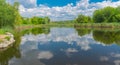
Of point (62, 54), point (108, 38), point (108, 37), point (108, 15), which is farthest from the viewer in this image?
point (108, 15)

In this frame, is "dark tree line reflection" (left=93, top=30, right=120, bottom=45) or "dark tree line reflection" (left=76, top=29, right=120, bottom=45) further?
"dark tree line reflection" (left=76, top=29, right=120, bottom=45)

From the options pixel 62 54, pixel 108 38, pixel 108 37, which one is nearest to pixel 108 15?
pixel 108 37

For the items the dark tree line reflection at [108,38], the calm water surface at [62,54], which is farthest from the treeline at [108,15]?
the calm water surface at [62,54]

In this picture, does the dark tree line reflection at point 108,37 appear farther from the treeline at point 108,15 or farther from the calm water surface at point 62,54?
the treeline at point 108,15

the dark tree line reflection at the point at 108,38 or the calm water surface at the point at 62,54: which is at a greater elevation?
the calm water surface at the point at 62,54

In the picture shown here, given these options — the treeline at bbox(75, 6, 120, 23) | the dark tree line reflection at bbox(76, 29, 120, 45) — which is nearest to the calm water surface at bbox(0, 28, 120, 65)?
the dark tree line reflection at bbox(76, 29, 120, 45)

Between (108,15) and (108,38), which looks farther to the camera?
(108,15)

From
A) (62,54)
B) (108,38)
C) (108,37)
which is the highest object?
(62,54)

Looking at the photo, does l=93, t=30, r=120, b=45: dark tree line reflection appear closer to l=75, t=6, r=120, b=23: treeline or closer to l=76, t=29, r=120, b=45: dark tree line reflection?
l=76, t=29, r=120, b=45: dark tree line reflection

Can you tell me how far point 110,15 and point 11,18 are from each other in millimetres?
84459

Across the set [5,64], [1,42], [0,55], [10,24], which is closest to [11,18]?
[10,24]

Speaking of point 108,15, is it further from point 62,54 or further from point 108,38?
point 62,54

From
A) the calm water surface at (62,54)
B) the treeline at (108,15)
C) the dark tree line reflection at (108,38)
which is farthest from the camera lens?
the treeline at (108,15)

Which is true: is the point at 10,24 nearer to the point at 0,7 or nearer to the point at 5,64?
the point at 0,7
